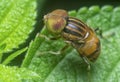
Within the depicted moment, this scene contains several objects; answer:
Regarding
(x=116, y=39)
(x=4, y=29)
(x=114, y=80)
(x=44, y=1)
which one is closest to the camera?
(x=4, y=29)

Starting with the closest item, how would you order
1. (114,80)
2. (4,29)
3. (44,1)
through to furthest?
(4,29), (114,80), (44,1)

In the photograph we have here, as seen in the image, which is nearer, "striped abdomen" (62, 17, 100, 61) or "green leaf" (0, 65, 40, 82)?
"green leaf" (0, 65, 40, 82)

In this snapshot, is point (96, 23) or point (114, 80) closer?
point (114, 80)

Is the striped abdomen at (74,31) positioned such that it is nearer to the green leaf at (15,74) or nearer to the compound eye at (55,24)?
the compound eye at (55,24)

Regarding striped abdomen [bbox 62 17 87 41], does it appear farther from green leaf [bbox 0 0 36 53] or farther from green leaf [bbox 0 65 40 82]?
green leaf [bbox 0 65 40 82]

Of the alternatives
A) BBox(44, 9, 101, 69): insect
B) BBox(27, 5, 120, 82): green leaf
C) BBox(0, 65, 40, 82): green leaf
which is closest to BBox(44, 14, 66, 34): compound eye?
BBox(44, 9, 101, 69): insect

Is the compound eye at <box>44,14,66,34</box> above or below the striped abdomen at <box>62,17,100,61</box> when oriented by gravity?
above

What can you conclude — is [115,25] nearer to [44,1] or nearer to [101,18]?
[101,18]

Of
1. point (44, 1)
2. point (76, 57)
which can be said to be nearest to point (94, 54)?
point (76, 57)

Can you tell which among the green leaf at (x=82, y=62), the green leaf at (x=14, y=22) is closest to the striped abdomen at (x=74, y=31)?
the green leaf at (x=82, y=62)
